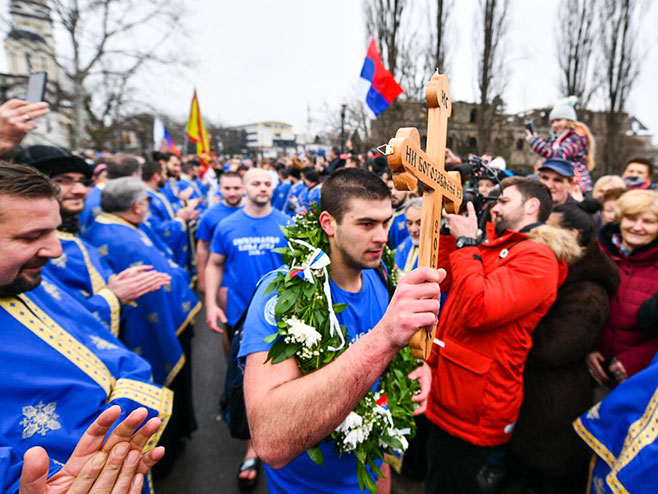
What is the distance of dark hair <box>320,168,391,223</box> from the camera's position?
6.28 ft

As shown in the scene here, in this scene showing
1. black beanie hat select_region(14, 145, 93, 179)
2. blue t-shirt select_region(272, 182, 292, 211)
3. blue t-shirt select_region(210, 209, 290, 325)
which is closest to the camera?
black beanie hat select_region(14, 145, 93, 179)

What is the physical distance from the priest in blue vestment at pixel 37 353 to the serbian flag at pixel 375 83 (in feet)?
14.9

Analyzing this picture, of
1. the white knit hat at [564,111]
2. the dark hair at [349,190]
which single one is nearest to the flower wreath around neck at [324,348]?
the dark hair at [349,190]

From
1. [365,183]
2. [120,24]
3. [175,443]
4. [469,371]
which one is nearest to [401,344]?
[365,183]

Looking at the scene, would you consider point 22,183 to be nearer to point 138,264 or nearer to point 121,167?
point 138,264

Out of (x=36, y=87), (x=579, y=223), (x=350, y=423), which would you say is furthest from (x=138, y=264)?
(x=579, y=223)

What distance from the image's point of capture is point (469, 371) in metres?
2.29

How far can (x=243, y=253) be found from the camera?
392 centimetres

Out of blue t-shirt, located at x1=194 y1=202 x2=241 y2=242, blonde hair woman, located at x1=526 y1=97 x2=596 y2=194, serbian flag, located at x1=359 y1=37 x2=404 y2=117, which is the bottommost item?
blue t-shirt, located at x1=194 y1=202 x2=241 y2=242

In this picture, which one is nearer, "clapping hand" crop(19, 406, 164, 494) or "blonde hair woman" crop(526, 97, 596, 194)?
"clapping hand" crop(19, 406, 164, 494)

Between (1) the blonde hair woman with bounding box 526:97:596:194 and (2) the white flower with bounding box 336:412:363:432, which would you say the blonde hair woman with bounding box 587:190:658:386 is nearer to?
(2) the white flower with bounding box 336:412:363:432

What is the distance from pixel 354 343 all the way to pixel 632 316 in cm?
247

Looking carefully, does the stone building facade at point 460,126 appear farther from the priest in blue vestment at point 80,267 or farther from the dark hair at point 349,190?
the priest in blue vestment at point 80,267

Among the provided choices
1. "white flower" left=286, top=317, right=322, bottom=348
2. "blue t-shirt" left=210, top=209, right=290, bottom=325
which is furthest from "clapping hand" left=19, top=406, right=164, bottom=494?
"blue t-shirt" left=210, top=209, right=290, bottom=325
